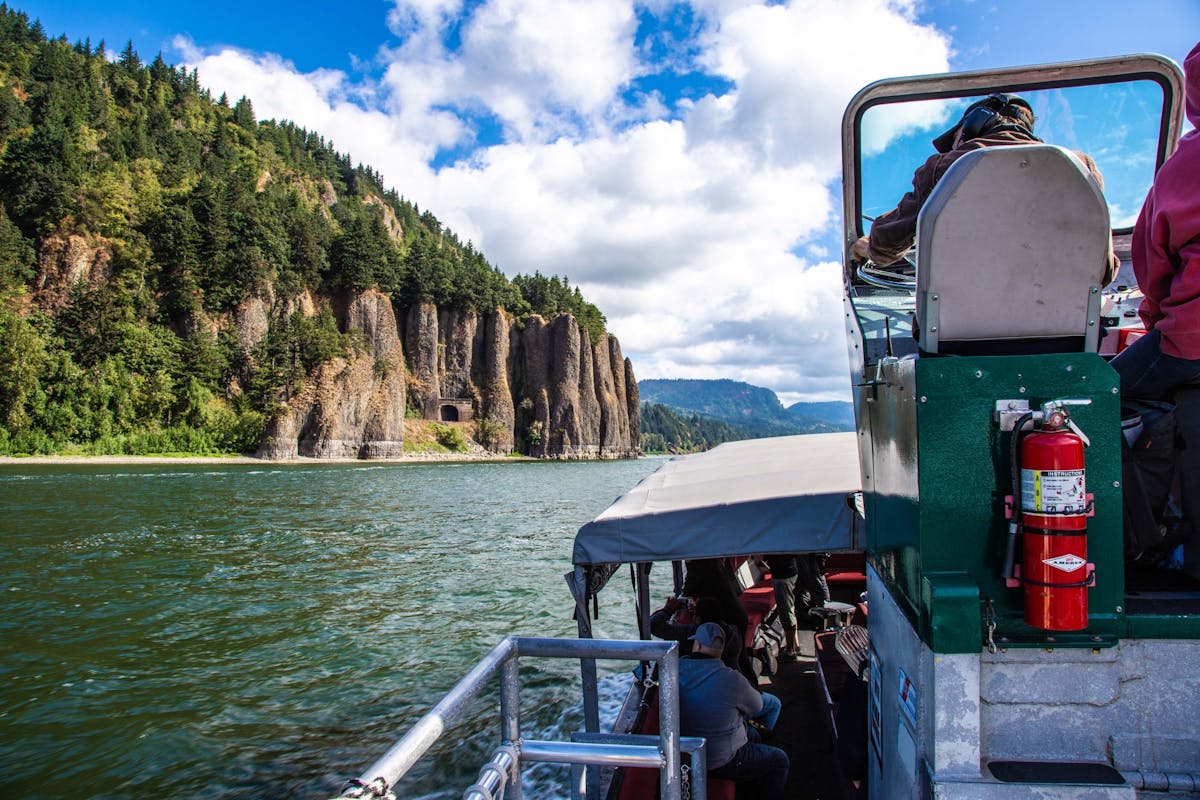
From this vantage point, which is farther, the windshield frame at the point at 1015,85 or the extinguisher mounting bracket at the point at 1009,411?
the windshield frame at the point at 1015,85

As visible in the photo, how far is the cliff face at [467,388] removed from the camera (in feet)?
224

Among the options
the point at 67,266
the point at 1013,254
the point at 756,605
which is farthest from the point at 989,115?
the point at 67,266

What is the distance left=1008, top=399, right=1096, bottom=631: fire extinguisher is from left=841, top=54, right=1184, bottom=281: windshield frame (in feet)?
8.18

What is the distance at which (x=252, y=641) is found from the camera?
1164 cm

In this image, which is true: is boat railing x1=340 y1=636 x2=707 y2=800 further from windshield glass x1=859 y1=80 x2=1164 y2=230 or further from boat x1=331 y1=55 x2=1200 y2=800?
windshield glass x1=859 y1=80 x2=1164 y2=230

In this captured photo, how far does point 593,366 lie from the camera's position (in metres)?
109

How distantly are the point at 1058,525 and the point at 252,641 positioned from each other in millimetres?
12503

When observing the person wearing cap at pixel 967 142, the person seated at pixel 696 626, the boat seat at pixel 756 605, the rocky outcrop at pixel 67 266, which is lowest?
the boat seat at pixel 756 605

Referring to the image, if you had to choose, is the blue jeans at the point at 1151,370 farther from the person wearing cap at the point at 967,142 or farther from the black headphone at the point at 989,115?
the black headphone at the point at 989,115

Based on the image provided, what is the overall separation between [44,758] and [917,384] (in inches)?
386

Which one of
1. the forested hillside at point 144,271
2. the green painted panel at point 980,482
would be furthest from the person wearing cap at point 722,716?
the forested hillside at point 144,271

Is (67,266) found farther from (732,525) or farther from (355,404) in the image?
(732,525)

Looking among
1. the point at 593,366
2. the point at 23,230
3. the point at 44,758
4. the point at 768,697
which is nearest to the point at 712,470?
the point at 768,697

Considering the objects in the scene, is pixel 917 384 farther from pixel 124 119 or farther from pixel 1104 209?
pixel 124 119
